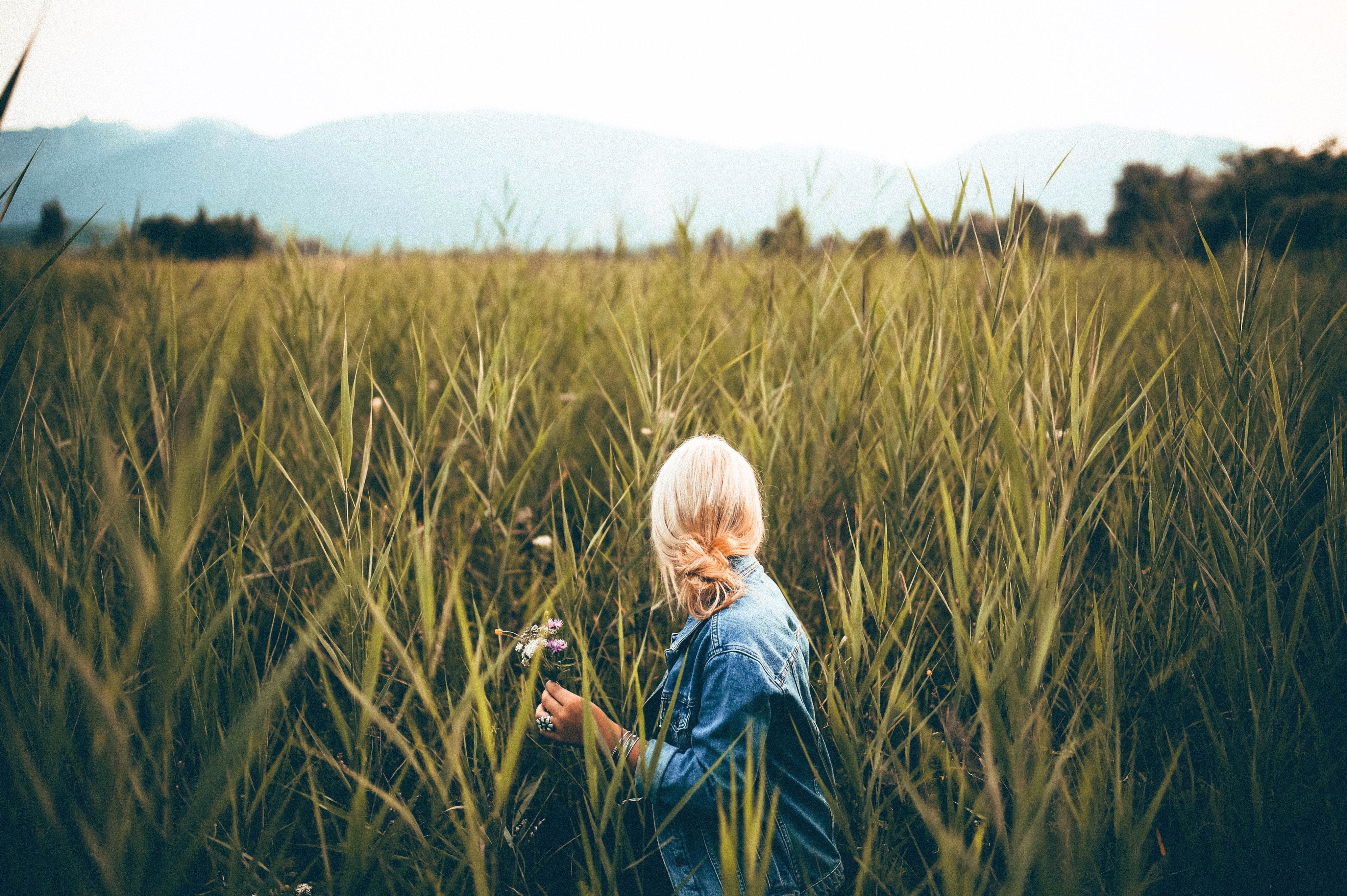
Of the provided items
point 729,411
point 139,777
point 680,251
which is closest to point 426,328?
point 680,251

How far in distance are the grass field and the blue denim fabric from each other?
0.08 meters

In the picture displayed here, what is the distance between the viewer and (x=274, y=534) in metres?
1.58

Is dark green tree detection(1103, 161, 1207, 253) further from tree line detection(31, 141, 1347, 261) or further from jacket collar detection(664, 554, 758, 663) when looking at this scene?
jacket collar detection(664, 554, 758, 663)

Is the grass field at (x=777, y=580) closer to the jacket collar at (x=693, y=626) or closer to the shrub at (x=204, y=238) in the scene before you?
the jacket collar at (x=693, y=626)

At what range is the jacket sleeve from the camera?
3.11 ft

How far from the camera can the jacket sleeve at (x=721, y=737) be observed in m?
0.95

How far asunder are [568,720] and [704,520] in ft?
1.33

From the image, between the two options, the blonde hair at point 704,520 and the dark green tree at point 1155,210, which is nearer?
the blonde hair at point 704,520

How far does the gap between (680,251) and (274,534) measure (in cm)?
169

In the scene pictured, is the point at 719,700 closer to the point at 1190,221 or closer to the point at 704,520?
the point at 704,520

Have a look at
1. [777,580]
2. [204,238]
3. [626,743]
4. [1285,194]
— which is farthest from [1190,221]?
Result: [1285,194]

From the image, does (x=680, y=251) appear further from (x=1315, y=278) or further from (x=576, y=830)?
(x=1315, y=278)

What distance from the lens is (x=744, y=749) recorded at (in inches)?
37.5

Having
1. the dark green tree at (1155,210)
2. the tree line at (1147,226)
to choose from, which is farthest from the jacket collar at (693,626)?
the dark green tree at (1155,210)
